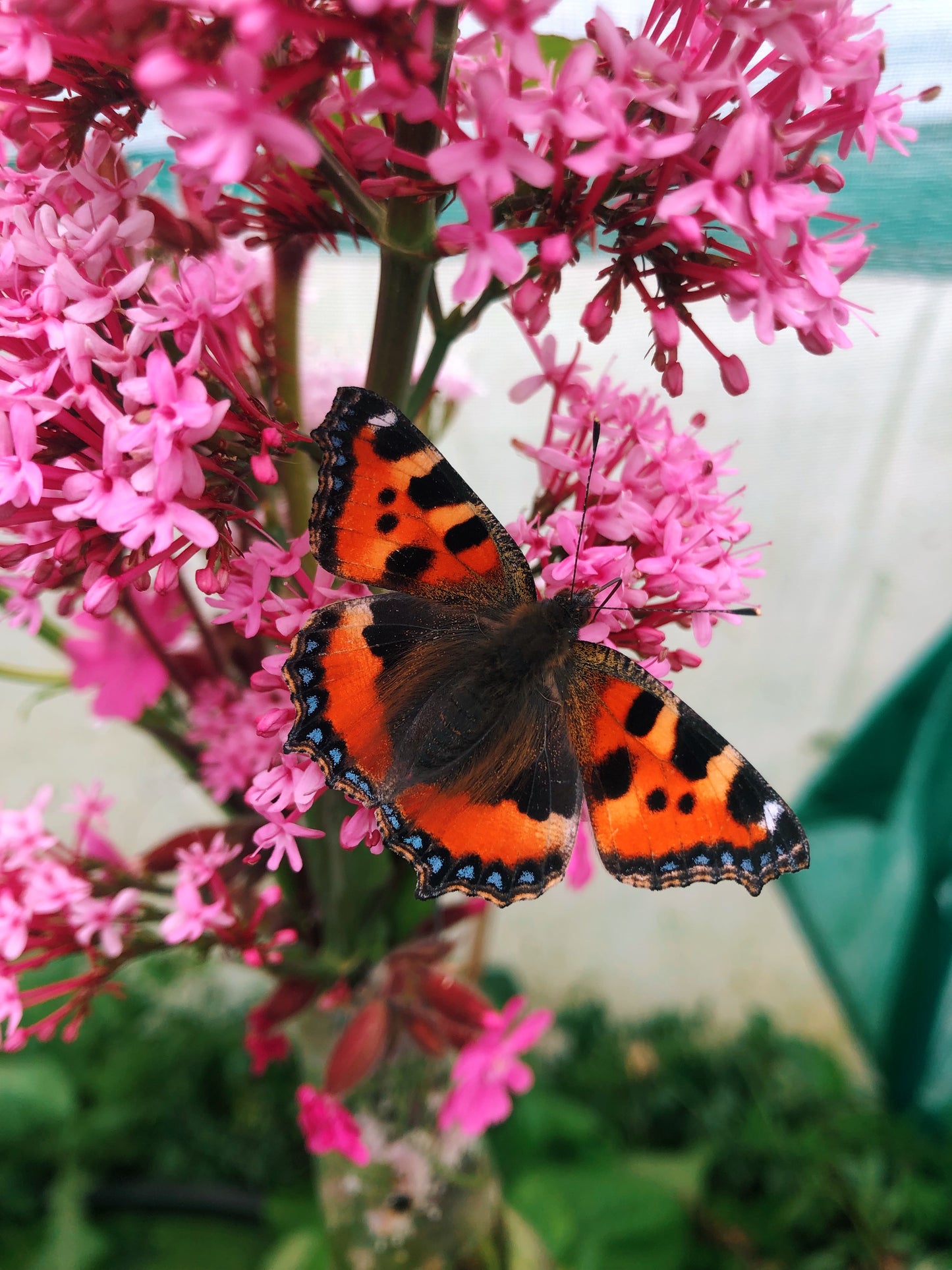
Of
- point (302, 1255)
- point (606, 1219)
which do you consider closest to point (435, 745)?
point (302, 1255)

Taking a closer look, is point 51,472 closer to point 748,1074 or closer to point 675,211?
→ point 675,211

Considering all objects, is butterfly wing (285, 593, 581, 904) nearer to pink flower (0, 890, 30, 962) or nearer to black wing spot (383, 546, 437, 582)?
black wing spot (383, 546, 437, 582)

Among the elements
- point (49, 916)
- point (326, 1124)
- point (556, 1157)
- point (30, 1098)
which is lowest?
point (556, 1157)

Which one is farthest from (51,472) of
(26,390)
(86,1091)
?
(86,1091)

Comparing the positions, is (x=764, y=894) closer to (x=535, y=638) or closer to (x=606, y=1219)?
(x=606, y=1219)

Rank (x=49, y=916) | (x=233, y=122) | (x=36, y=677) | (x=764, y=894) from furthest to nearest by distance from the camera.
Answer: (x=764, y=894), (x=36, y=677), (x=49, y=916), (x=233, y=122)

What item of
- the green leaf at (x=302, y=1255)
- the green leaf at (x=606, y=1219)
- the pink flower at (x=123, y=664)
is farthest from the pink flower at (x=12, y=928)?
the green leaf at (x=606, y=1219)
